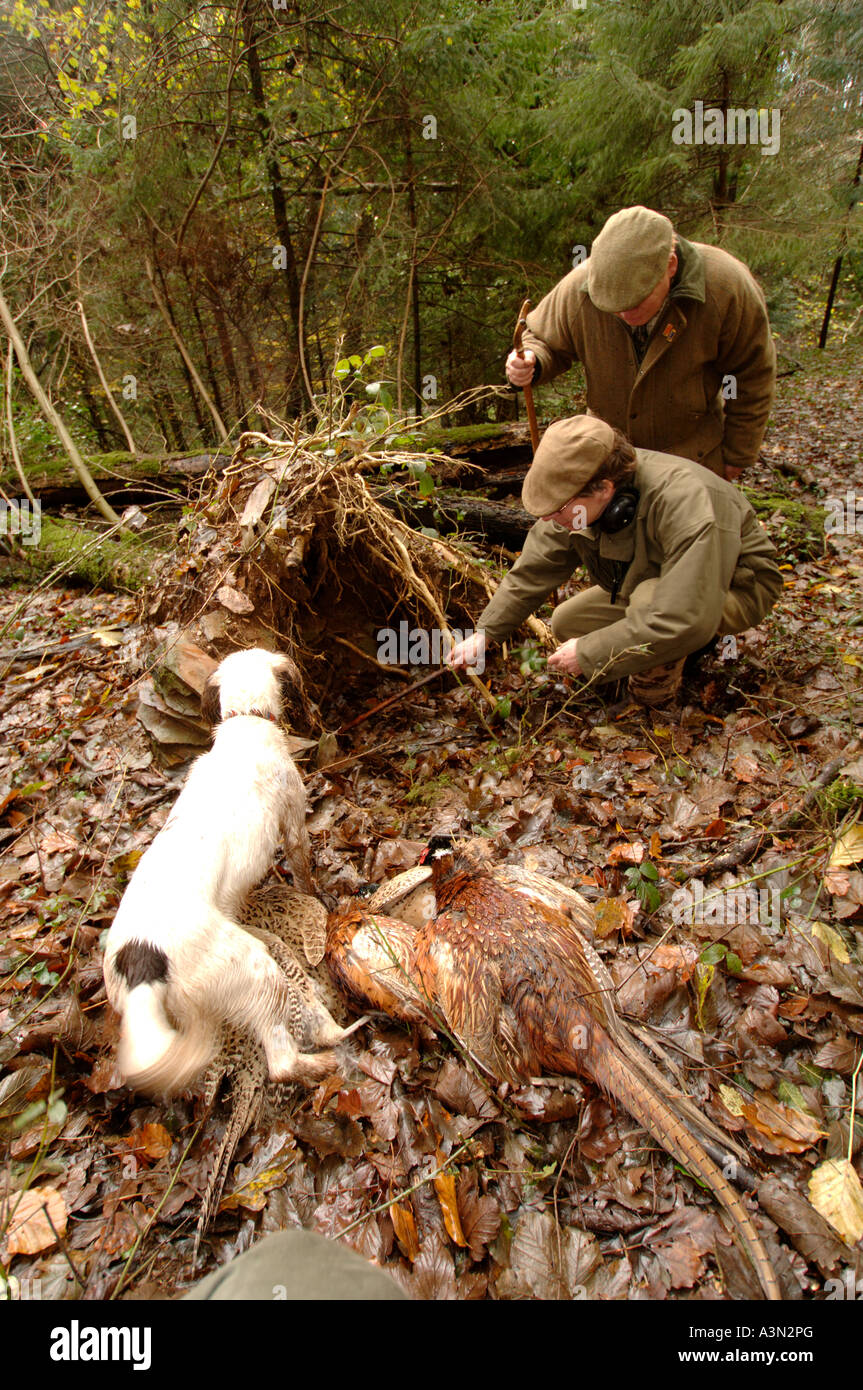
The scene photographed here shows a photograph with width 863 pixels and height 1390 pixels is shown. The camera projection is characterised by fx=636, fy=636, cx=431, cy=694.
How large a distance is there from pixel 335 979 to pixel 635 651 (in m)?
2.29

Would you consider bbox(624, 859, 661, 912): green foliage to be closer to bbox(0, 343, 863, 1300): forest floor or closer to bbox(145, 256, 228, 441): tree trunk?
bbox(0, 343, 863, 1300): forest floor

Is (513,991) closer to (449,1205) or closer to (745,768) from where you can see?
(449,1205)

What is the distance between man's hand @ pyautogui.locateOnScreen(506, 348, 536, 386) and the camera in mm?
4320

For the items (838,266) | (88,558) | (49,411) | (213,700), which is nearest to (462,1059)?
(213,700)

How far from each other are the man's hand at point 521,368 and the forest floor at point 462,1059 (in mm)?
2064

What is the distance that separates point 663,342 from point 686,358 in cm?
20

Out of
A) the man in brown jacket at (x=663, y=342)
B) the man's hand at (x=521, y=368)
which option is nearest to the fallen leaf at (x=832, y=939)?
the man in brown jacket at (x=663, y=342)

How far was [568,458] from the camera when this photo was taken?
3.32 metres

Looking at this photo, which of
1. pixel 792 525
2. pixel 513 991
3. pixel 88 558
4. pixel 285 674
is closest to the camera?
pixel 513 991

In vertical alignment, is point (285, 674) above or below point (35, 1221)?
above

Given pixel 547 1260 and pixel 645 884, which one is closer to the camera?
pixel 547 1260

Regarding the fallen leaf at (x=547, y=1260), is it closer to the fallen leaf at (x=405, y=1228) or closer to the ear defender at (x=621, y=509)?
the fallen leaf at (x=405, y=1228)

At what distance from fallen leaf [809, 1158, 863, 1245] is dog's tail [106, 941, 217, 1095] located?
1.93 meters
